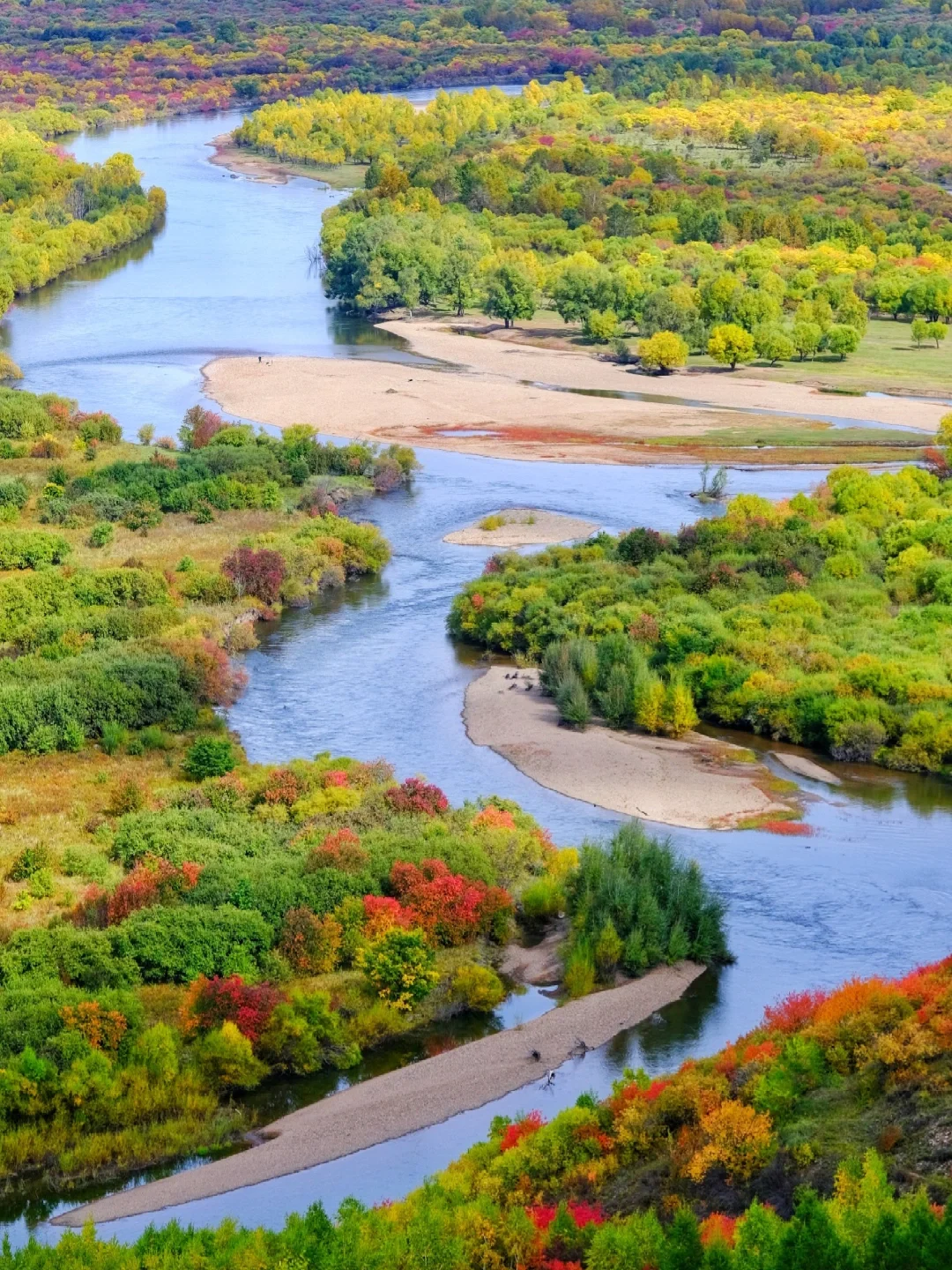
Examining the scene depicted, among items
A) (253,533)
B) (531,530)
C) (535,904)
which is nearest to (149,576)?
(253,533)

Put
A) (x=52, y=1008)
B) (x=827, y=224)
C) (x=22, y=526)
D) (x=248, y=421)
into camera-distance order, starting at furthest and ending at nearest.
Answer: (x=827, y=224) → (x=248, y=421) → (x=22, y=526) → (x=52, y=1008)

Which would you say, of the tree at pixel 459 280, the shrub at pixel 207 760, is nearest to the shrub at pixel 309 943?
the shrub at pixel 207 760

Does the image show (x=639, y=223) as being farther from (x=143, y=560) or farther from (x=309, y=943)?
(x=309, y=943)

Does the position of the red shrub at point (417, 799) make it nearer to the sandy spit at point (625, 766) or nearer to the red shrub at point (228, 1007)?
the sandy spit at point (625, 766)

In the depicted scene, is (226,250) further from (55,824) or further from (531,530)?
(55,824)

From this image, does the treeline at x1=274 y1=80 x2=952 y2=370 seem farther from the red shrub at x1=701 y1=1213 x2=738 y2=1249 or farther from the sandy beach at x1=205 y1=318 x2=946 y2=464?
the red shrub at x1=701 y1=1213 x2=738 y2=1249

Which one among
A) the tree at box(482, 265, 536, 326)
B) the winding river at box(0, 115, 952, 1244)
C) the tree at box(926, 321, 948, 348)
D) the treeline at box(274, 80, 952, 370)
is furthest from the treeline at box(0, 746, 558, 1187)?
the tree at box(482, 265, 536, 326)
